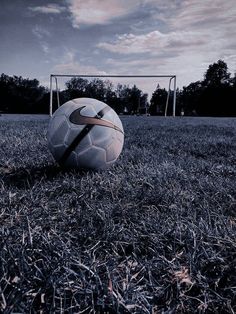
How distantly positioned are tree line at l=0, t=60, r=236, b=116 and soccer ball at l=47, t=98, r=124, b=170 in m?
59.0

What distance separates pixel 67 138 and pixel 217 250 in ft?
6.86

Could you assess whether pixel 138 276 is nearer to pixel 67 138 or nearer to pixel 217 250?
pixel 217 250

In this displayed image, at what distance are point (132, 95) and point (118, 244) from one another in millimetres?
92196

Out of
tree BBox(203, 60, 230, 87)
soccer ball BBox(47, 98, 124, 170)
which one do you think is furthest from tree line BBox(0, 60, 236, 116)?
soccer ball BBox(47, 98, 124, 170)

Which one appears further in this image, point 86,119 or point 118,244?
point 86,119

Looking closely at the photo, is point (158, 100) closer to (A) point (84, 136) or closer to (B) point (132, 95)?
(B) point (132, 95)

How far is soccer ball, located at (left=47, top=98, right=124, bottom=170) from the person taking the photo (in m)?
3.29

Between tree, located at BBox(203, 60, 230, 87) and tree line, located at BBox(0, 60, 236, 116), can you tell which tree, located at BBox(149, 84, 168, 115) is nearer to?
tree line, located at BBox(0, 60, 236, 116)

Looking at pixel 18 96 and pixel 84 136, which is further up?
pixel 18 96

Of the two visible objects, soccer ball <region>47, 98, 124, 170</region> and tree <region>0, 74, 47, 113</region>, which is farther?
tree <region>0, 74, 47, 113</region>

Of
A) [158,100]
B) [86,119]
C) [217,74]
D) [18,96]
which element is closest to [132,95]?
[158,100]

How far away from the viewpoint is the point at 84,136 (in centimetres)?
328

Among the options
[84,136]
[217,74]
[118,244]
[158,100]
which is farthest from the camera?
[158,100]

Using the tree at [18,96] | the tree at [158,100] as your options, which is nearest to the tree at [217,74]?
the tree at [158,100]
